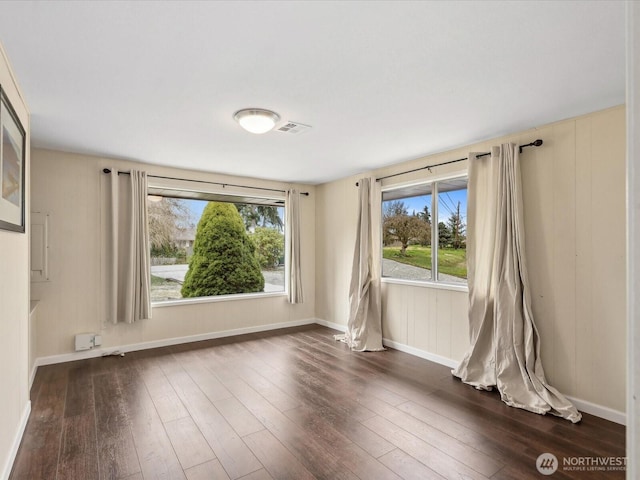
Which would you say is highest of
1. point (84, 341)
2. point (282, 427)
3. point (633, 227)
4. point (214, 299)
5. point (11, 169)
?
point (11, 169)

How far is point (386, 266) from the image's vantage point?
4.79 m

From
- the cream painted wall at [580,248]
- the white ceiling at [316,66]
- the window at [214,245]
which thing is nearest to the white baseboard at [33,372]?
the window at [214,245]

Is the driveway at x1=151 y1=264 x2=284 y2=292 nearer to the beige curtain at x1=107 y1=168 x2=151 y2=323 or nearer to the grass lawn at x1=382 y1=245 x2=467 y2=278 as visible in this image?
the beige curtain at x1=107 y1=168 x2=151 y2=323

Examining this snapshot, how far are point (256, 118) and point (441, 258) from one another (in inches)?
105

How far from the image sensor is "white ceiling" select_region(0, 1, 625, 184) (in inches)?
65.2

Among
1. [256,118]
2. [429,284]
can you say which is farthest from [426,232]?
[256,118]

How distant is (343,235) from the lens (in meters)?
5.44

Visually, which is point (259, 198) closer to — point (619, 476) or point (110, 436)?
point (110, 436)

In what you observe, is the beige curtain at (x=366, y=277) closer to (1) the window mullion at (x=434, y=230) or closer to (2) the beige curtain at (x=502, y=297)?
(1) the window mullion at (x=434, y=230)

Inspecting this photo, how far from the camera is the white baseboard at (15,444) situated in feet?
6.58

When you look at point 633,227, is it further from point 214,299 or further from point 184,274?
point 184,274

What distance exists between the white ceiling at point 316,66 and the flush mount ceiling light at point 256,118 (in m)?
0.08

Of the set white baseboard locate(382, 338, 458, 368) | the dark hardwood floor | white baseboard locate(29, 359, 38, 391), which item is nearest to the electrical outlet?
the dark hardwood floor

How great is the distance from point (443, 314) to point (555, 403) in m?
1.33
